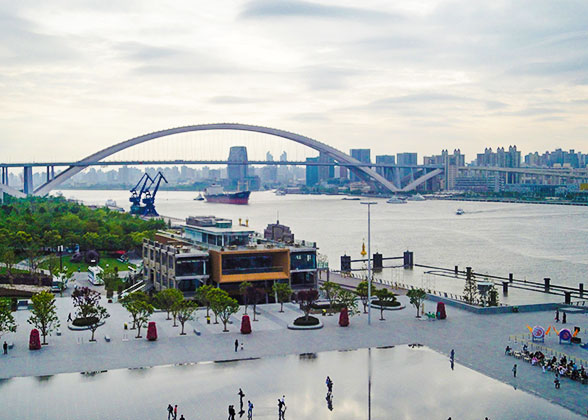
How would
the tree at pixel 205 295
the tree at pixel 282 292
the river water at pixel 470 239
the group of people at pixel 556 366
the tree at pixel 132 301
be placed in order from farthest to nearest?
the river water at pixel 470 239 < the tree at pixel 282 292 < the tree at pixel 205 295 < the tree at pixel 132 301 < the group of people at pixel 556 366

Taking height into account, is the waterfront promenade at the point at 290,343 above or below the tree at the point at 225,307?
below

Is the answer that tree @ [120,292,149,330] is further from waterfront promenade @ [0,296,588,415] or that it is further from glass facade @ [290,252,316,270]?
glass facade @ [290,252,316,270]

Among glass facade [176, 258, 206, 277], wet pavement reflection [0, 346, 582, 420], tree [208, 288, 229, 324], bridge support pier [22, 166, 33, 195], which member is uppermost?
bridge support pier [22, 166, 33, 195]

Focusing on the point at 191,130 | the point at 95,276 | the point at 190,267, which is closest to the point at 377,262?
the point at 95,276

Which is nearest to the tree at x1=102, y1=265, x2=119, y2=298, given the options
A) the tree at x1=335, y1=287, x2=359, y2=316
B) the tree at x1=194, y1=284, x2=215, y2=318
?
the tree at x1=194, y1=284, x2=215, y2=318

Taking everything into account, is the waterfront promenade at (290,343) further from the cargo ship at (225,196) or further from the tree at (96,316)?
the cargo ship at (225,196)

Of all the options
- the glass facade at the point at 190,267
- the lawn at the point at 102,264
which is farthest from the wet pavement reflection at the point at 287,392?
the lawn at the point at 102,264
